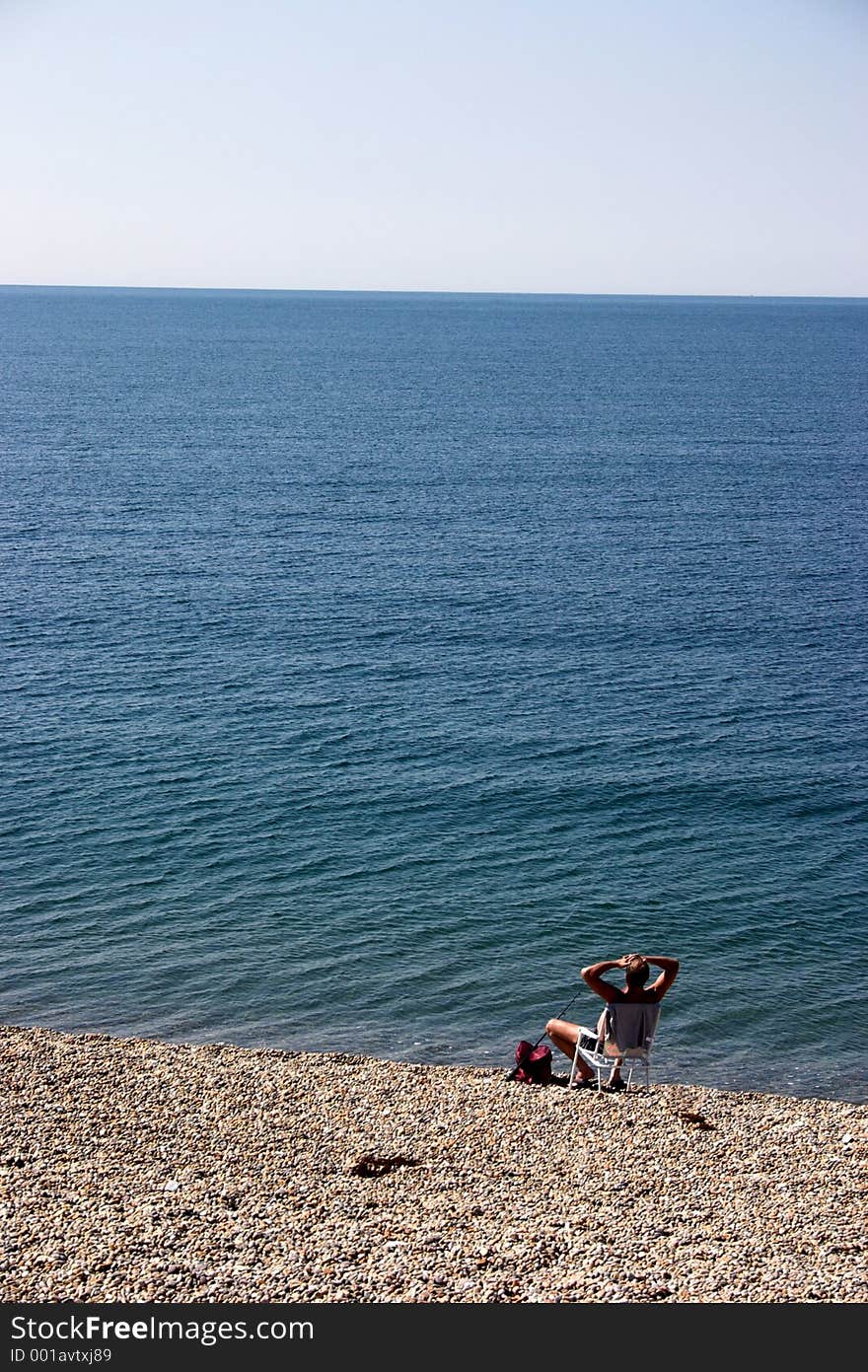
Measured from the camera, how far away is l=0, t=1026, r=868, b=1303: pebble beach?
43.7 feet

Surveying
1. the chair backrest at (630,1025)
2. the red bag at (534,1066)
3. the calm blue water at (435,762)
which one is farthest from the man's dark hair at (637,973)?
the calm blue water at (435,762)

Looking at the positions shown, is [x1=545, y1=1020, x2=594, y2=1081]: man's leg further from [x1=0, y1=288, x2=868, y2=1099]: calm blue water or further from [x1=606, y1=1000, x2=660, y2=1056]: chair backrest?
[x1=0, y1=288, x2=868, y2=1099]: calm blue water

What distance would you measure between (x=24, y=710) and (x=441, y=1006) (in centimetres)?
2162

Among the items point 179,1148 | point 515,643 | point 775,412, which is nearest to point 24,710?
point 515,643

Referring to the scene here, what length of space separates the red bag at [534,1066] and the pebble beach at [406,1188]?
40cm

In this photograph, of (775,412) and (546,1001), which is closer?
(546,1001)

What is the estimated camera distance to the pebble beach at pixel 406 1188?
13.3m

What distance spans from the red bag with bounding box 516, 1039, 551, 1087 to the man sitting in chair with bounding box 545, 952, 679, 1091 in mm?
344

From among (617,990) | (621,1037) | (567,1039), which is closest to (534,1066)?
(567,1039)

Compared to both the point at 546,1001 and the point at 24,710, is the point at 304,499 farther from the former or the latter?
the point at 546,1001

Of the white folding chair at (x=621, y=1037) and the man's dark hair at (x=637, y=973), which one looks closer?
the man's dark hair at (x=637, y=973)

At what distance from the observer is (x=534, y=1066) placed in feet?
66.9

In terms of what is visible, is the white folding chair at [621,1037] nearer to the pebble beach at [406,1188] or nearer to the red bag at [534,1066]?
the red bag at [534,1066]

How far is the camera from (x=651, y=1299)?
12844 mm
